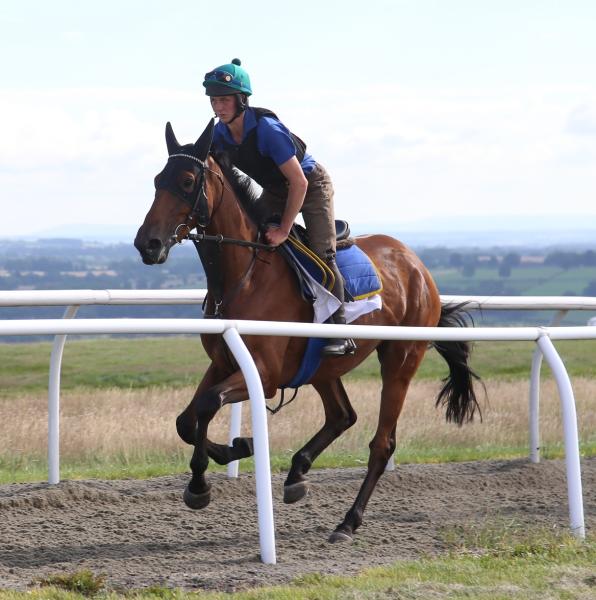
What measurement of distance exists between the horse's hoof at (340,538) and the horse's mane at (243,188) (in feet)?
5.03

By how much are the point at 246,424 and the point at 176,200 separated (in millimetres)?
5246

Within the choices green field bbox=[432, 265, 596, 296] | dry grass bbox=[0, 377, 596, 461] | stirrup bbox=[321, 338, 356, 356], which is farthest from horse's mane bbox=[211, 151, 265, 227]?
green field bbox=[432, 265, 596, 296]

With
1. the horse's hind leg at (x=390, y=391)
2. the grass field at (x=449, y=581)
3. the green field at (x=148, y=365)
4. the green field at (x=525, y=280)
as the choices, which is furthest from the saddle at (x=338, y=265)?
the green field at (x=525, y=280)

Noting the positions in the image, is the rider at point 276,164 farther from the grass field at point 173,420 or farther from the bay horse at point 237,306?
the grass field at point 173,420

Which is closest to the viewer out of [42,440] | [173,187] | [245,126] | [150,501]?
[173,187]

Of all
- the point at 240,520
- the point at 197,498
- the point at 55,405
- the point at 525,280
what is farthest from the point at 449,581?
the point at 525,280

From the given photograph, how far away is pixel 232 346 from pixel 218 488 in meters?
2.00

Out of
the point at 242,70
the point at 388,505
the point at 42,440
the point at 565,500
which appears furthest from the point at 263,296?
→ the point at 42,440

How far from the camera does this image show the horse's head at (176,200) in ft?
17.2

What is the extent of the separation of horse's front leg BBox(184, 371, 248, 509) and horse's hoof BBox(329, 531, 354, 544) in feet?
1.95

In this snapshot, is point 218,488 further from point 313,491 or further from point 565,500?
point 565,500

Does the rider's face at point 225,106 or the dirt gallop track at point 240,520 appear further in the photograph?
the rider's face at point 225,106

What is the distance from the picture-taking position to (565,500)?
258 inches

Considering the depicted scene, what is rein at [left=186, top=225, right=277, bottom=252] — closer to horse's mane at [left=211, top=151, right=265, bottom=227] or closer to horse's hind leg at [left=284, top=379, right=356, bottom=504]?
horse's mane at [left=211, top=151, right=265, bottom=227]
